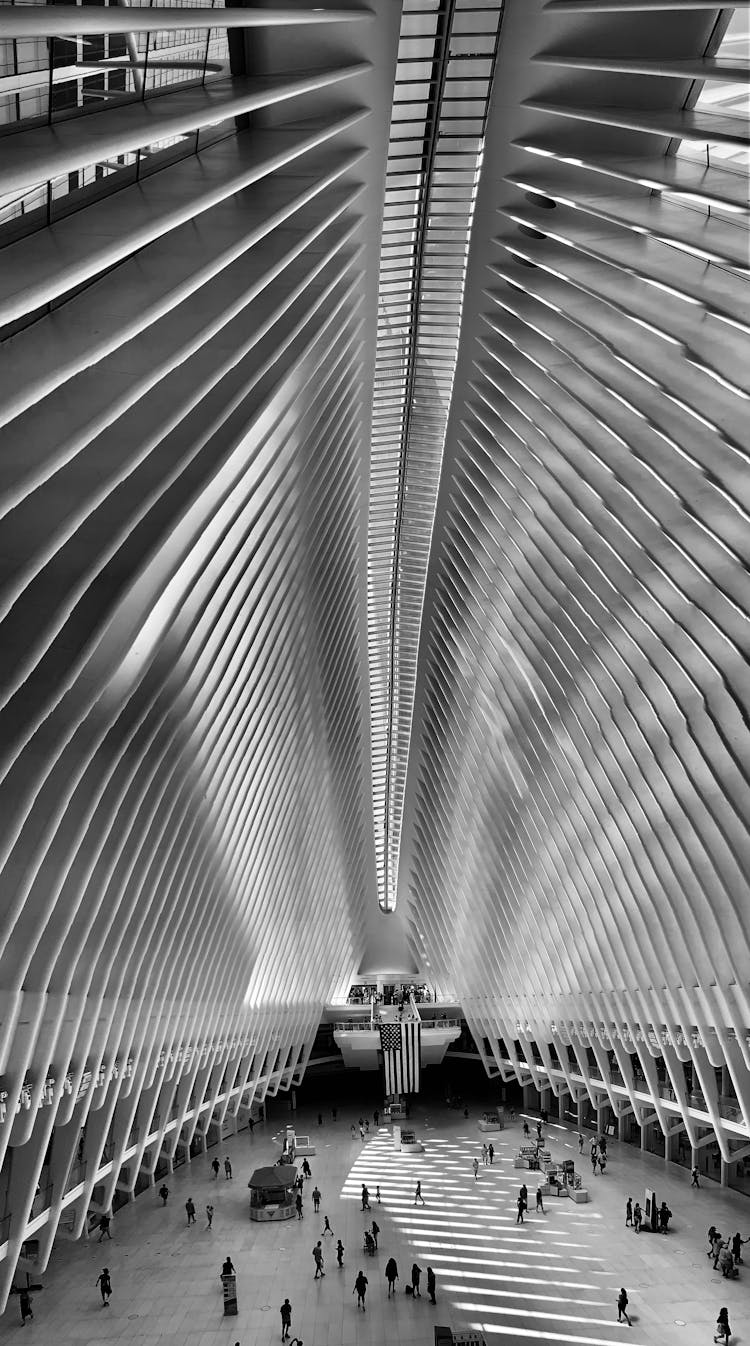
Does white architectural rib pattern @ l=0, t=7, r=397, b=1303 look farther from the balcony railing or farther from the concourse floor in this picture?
the concourse floor

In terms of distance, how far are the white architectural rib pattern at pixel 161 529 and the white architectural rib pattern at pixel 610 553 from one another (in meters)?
2.32

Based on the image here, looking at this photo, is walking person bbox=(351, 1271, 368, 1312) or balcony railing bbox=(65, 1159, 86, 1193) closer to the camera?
walking person bbox=(351, 1271, 368, 1312)

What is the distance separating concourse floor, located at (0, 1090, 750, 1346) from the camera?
2386cm

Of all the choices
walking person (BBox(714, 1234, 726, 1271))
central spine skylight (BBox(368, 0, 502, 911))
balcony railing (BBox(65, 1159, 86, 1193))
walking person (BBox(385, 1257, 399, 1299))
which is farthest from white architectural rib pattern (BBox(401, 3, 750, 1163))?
balcony railing (BBox(65, 1159, 86, 1193))

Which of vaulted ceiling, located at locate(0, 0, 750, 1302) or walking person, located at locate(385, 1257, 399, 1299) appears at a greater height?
vaulted ceiling, located at locate(0, 0, 750, 1302)

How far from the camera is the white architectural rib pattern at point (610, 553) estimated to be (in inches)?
507

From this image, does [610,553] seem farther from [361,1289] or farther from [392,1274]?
[392,1274]

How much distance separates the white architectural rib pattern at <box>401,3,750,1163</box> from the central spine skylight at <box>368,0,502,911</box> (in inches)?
17.7

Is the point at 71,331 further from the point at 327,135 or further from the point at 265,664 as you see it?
the point at 265,664

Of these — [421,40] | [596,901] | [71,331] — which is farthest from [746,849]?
[71,331]

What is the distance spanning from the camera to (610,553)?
20719 mm

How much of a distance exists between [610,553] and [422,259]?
19.6 feet

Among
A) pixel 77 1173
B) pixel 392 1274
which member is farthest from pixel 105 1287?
Answer: pixel 392 1274

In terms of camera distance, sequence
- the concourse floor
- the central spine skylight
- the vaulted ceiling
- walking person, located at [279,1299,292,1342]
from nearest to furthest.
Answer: the vaulted ceiling < the central spine skylight < walking person, located at [279,1299,292,1342] < the concourse floor
